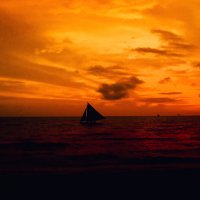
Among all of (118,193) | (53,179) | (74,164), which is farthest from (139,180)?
(74,164)

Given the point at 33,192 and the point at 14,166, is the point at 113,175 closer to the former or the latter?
the point at 33,192

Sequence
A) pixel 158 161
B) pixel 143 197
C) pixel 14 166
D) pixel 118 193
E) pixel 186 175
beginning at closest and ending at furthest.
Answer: pixel 143 197, pixel 118 193, pixel 186 175, pixel 14 166, pixel 158 161

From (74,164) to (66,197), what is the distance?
11.1 m

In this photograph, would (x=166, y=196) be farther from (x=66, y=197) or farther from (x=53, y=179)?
(x=53, y=179)

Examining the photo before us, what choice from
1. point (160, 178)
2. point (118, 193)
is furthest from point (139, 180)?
point (118, 193)

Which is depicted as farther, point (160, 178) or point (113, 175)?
point (113, 175)

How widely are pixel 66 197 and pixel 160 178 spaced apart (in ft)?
20.7

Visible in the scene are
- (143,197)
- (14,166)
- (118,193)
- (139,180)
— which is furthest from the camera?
(14,166)

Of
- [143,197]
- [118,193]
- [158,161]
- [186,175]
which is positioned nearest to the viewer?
[143,197]

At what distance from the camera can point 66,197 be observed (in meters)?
12.6

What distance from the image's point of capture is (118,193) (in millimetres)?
13172

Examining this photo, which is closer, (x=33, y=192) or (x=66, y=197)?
→ (x=66, y=197)

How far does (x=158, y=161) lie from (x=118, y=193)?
41.5ft

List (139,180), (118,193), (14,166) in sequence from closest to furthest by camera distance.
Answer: (118,193)
(139,180)
(14,166)
